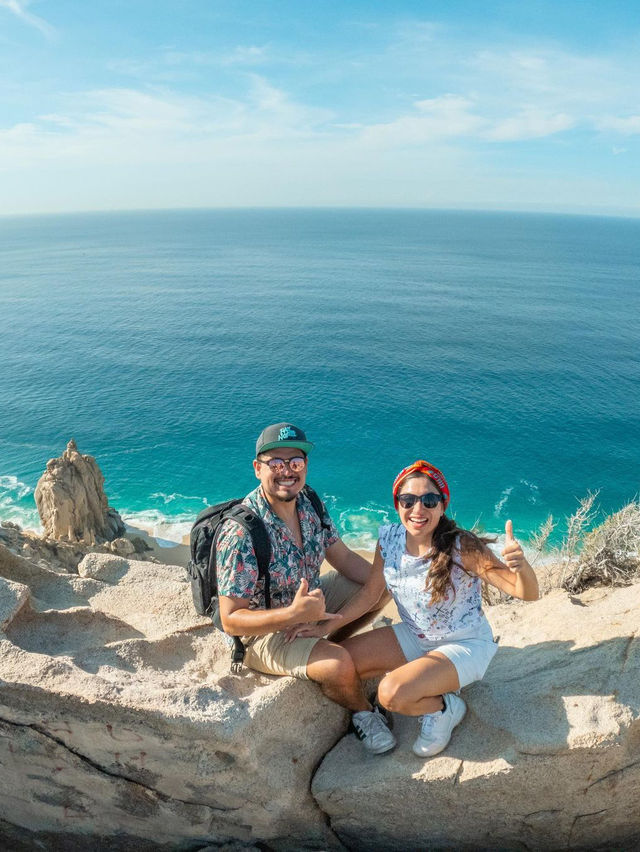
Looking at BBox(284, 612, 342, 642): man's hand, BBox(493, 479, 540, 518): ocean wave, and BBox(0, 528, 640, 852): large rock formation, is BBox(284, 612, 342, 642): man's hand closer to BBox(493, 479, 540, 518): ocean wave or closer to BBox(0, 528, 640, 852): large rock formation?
BBox(0, 528, 640, 852): large rock formation

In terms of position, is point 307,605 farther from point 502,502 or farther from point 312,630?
point 502,502

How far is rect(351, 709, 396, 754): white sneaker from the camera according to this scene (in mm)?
5754

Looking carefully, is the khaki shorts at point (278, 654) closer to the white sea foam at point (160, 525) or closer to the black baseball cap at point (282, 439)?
the black baseball cap at point (282, 439)

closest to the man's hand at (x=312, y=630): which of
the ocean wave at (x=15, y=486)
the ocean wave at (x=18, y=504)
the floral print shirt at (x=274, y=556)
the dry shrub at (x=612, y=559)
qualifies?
the floral print shirt at (x=274, y=556)

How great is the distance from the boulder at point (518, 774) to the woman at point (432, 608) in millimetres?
255

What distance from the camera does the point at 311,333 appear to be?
64.7m

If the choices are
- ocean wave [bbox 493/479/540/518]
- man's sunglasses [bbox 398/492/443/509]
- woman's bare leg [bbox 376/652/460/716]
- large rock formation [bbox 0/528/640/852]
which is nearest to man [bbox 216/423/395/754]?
large rock formation [bbox 0/528/640/852]

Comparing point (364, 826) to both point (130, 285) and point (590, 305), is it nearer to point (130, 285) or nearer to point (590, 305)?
point (590, 305)

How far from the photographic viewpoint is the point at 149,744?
548cm

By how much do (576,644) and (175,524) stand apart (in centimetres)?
2607

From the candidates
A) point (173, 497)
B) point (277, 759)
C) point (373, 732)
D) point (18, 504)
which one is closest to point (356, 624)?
point (373, 732)

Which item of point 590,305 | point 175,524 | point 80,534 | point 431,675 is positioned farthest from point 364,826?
point 590,305

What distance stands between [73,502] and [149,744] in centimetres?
2125

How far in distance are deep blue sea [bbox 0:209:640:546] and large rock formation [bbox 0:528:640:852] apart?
2333 cm
